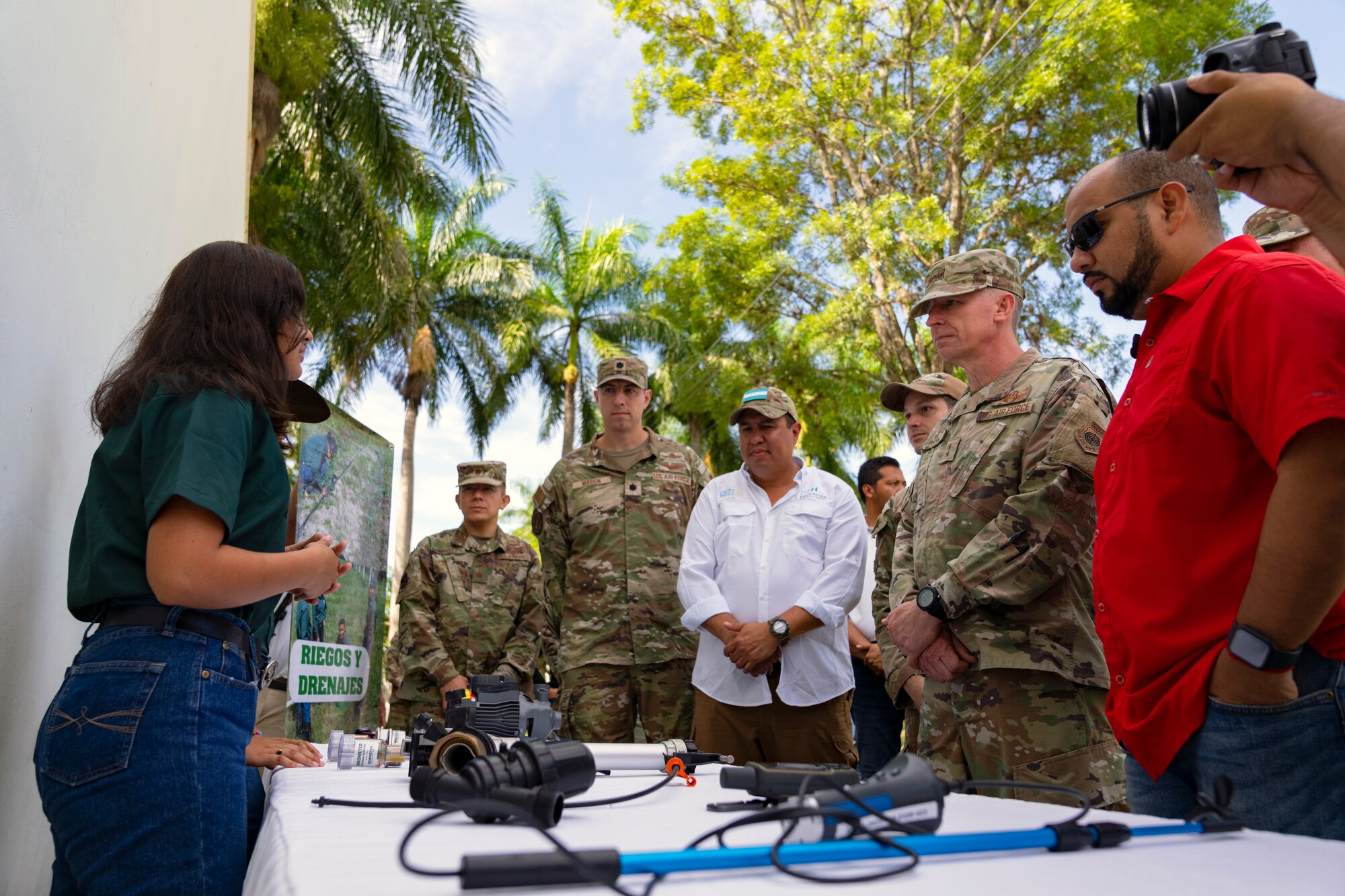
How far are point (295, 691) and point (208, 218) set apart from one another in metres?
2.30

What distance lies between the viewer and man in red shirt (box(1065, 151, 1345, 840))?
143 centimetres

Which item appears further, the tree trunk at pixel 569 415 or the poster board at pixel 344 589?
the tree trunk at pixel 569 415

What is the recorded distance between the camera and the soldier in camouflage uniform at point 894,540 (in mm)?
3787

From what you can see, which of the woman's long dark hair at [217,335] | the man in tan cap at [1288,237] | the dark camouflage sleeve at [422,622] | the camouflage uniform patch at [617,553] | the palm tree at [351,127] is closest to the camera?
the woman's long dark hair at [217,335]

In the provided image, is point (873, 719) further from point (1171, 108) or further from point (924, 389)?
point (1171, 108)

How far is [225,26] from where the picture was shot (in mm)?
4727

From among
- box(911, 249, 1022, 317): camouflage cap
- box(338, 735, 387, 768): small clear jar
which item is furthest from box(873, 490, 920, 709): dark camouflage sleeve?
box(338, 735, 387, 768): small clear jar

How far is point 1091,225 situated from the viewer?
2.03 m

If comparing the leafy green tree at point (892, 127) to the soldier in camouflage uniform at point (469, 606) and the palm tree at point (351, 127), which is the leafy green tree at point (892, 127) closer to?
the palm tree at point (351, 127)

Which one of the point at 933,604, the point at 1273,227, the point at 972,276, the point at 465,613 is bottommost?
the point at 465,613

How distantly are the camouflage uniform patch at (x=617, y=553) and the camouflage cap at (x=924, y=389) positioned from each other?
3.27ft

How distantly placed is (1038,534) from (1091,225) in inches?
33.6

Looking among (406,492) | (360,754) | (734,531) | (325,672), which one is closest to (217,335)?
(360,754)

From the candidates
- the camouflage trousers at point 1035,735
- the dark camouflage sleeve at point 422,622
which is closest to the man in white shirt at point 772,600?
the camouflage trousers at point 1035,735
